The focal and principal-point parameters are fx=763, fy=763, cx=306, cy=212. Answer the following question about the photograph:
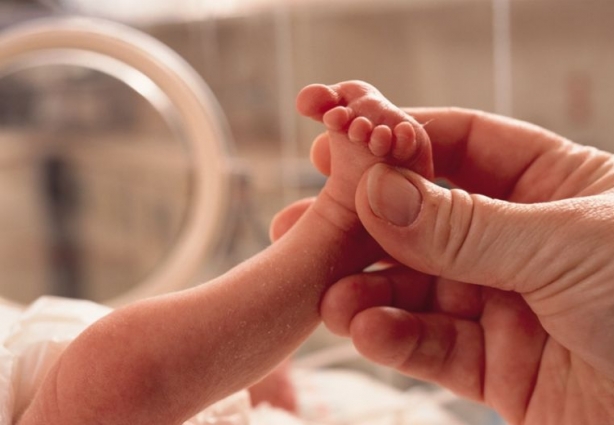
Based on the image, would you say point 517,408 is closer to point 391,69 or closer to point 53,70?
point 53,70

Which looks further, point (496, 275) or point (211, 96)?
point (211, 96)

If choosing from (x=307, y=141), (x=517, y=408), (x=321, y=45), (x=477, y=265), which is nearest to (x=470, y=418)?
(x=517, y=408)

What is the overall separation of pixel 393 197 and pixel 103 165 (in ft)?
3.68

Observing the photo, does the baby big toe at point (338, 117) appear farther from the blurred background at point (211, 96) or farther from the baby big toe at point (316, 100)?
the blurred background at point (211, 96)

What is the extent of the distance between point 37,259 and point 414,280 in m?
0.94

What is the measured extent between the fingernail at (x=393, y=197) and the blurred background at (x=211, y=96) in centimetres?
67

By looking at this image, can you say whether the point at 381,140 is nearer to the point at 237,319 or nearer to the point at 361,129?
the point at 361,129

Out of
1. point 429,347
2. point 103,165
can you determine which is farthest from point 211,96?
point 429,347

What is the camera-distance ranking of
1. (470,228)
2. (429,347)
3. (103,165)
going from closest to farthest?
(470,228)
(429,347)
(103,165)

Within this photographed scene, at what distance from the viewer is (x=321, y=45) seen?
1.55 meters

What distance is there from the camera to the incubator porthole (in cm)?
100

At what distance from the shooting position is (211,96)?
1.18m

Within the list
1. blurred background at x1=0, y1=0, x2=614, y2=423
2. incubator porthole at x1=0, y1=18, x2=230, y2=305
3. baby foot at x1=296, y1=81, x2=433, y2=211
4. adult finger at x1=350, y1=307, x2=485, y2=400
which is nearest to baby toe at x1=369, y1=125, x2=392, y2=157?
baby foot at x1=296, y1=81, x2=433, y2=211

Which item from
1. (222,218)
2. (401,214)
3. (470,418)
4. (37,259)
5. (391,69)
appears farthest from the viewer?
(391,69)
